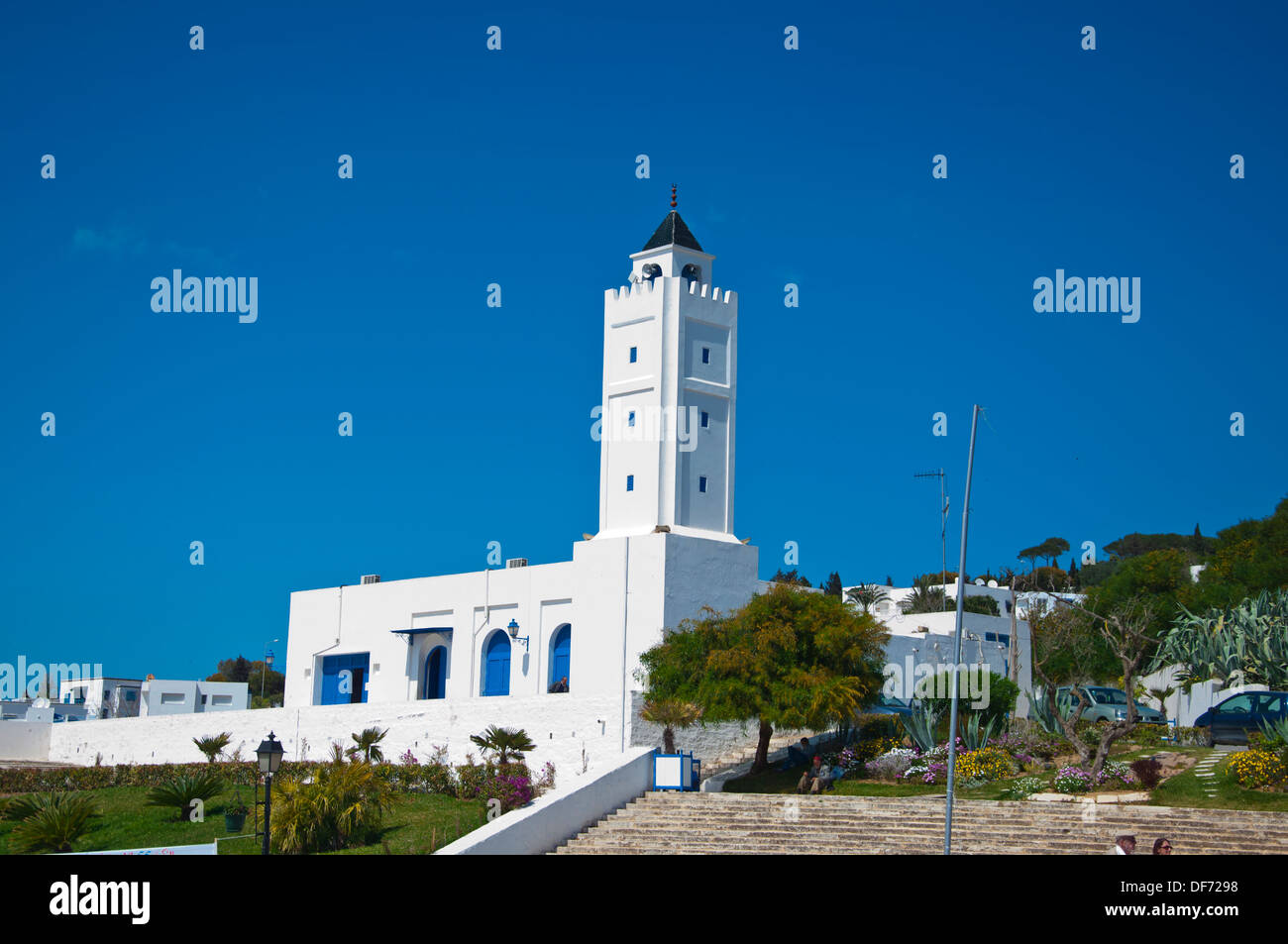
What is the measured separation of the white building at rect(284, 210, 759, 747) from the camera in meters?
33.5

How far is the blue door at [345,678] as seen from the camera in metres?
43.3

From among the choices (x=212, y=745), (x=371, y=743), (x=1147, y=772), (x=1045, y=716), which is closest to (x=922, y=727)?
(x=1045, y=716)

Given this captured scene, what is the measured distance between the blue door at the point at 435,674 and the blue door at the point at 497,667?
2282 mm

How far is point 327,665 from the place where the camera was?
44375 millimetres

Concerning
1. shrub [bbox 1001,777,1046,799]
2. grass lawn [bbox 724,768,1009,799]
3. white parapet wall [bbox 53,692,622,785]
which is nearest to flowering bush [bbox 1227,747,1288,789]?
shrub [bbox 1001,777,1046,799]

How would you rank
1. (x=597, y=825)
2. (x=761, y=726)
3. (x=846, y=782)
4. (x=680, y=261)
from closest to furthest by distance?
(x=597, y=825) → (x=846, y=782) → (x=761, y=726) → (x=680, y=261)

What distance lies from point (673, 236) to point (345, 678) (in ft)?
58.1

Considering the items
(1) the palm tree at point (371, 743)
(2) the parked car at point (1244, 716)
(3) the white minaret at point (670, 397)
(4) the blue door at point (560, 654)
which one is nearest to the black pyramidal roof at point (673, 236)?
(3) the white minaret at point (670, 397)

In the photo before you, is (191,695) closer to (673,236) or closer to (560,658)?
(560,658)

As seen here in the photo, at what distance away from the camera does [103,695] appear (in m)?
70.0

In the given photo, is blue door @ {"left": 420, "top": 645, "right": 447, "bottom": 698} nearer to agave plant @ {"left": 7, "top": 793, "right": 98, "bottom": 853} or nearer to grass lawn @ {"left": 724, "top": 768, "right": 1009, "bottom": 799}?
grass lawn @ {"left": 724, "top": 768, "right": 1009, "bottom": 799}
